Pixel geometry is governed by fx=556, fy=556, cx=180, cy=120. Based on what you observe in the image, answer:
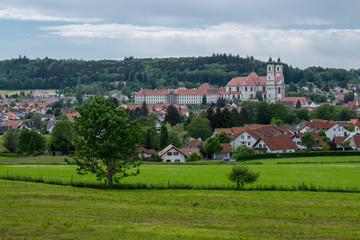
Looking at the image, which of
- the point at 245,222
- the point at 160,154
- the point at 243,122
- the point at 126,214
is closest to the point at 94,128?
the point at 126,214

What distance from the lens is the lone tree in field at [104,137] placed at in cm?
3206

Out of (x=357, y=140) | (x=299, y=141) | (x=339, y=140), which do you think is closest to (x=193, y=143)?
(x=299, y=141)

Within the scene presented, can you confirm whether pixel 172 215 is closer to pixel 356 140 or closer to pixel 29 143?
pixel 29 143

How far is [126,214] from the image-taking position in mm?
21234

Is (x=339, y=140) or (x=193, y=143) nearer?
(x=193, y=143)

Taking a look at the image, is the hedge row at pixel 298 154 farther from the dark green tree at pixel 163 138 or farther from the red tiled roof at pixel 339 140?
the red tiled roof at pixel 339 140

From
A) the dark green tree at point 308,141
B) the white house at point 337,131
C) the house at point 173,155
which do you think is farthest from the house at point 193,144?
the white house at point 337,131

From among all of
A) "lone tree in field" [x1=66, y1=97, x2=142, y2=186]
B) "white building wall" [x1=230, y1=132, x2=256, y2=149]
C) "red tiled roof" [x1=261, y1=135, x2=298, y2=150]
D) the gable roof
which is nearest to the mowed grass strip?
"lone tree in field" [x1=66, y1=97, x2=142, y2=186]

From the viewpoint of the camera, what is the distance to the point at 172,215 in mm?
21266

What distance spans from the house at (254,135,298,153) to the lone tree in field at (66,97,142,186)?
144 feet

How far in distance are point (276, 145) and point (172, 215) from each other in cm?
5561

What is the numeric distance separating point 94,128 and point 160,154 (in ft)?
123

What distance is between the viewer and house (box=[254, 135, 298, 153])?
74.6 m

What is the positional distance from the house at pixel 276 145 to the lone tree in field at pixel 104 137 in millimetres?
43979
